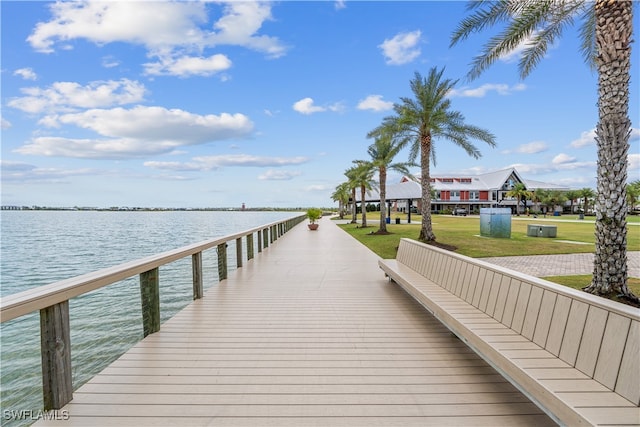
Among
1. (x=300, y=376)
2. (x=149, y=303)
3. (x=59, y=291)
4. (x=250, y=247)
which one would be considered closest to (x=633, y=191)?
(x=250, y=247)

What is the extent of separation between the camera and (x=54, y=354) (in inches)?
97.6

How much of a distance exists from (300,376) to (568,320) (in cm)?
206

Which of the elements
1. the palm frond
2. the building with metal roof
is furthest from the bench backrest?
the building with metal roof

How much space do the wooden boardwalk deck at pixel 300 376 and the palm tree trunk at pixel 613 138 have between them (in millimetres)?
2804

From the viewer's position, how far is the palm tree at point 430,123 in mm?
14523

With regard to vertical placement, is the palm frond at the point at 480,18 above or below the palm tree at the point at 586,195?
above

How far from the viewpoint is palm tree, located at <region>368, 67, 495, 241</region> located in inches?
572

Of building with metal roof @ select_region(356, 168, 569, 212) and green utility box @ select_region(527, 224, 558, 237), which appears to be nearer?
green utility box @ select_region(527, 224, 558, 237)

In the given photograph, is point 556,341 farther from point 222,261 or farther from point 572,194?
point 572,194

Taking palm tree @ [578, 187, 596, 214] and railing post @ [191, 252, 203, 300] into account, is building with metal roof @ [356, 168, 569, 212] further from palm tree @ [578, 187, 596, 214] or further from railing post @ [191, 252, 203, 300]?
railing post @ [191, 252, 203, 300]

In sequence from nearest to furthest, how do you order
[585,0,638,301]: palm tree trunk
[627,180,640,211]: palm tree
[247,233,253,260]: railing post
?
[585,0,638,301]: palm tree trunk
[247,233,253,260]: railing post
[627,180,640,211]: palm tree

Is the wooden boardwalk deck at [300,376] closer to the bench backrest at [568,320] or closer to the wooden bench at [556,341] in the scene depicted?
the wooden bench at [556,341]

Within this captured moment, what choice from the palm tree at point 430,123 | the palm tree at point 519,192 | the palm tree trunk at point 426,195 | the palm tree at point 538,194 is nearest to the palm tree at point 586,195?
the palm tree at point 538,194

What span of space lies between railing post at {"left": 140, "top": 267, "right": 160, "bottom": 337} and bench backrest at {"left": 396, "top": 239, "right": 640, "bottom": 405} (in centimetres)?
358
